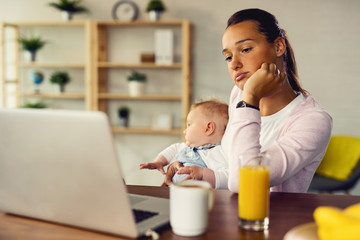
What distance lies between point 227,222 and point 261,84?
1.79 ft

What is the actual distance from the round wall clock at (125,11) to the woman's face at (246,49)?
2989 millimetres

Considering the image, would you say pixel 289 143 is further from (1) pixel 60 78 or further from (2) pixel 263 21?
(1) pixel 60 78

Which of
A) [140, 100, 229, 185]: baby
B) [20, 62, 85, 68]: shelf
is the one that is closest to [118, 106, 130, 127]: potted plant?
[20, 62, 85, 68]: shelf

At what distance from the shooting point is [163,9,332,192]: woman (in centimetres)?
125

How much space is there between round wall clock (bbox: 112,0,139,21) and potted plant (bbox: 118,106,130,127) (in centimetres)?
95

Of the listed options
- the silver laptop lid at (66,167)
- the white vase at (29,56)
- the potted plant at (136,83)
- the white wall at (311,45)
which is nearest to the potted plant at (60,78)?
the white vase at (29,56)

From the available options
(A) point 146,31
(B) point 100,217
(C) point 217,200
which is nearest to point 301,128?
(C) point 217,200

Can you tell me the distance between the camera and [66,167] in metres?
0.80

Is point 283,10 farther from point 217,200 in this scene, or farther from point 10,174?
point 10,174

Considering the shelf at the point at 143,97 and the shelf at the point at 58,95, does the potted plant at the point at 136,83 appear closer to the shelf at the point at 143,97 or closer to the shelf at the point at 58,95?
the shelf at the point at 143,97

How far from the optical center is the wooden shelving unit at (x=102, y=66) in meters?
4.22

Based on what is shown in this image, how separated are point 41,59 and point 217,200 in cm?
401

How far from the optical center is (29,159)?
85 cm

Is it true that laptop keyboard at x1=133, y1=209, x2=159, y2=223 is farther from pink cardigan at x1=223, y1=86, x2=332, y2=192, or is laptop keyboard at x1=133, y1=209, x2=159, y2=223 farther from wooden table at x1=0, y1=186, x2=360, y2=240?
pink cardigan at x1=223, y1=86, x2=332, y2=192
